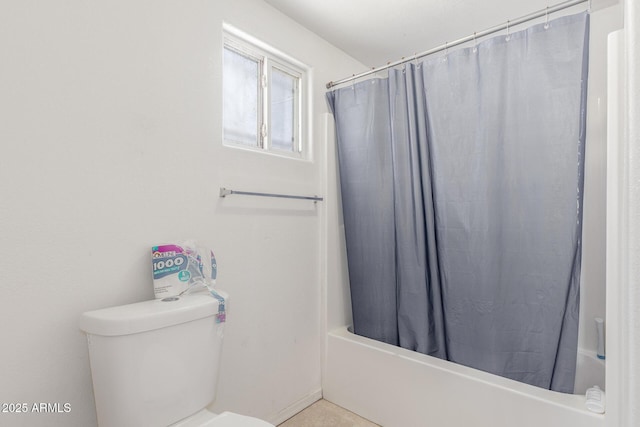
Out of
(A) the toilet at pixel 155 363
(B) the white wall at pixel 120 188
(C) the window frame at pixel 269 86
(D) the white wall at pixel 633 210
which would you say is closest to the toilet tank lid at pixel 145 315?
(A) the toilet at pixel 155 363

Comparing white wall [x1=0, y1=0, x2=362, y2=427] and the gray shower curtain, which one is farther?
the gray shower curtain

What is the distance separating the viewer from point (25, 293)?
102cm

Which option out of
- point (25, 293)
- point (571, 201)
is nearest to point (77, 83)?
point (25, 293)

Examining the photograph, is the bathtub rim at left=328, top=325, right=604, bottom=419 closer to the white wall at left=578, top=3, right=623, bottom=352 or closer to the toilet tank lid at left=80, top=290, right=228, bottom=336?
the white wall at left=578, top=3, right=623, bottom=352

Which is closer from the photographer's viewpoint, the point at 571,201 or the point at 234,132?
the point at 571,201

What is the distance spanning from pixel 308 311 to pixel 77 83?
1.53 meters

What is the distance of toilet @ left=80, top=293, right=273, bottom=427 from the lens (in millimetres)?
1008

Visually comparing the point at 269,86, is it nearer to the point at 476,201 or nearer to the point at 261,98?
the point at 261,98

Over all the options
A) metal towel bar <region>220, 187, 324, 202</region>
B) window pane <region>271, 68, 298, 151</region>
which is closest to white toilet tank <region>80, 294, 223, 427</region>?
metal towel bar <region>220, 187, 324, 202</region>

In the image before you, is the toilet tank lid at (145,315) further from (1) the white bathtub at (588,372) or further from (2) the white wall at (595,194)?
(2) the white wall at (595,194)

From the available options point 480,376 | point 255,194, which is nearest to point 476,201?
point 480,376

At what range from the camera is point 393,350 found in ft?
5.80

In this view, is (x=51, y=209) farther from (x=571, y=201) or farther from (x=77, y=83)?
(x=571, y=201)

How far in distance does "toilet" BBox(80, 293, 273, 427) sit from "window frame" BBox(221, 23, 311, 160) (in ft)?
2.76
